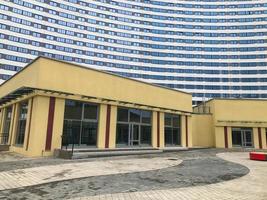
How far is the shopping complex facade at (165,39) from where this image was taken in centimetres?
7119

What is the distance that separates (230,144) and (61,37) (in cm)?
6079

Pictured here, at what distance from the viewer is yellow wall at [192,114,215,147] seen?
103 ft

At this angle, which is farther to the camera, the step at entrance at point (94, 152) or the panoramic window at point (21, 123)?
the panoramic window at point (21, 123)

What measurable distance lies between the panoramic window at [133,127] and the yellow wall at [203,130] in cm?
1137

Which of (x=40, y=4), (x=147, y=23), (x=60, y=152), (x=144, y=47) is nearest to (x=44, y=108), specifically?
(x=60, y=152)

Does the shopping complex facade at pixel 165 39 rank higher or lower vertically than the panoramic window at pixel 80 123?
higher

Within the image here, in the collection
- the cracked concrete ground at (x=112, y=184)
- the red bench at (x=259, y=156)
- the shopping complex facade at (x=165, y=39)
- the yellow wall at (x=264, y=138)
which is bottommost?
the cracked concrete ground at (x=112, y=184)

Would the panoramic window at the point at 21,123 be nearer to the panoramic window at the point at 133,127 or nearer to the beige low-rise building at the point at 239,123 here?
the panoramic window at the point at 133,127

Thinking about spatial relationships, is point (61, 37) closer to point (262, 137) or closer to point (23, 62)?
point (23, 62)

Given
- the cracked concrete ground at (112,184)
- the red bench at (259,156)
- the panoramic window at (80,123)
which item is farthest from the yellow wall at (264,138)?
the panoramic window at (80,123)

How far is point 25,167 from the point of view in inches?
421

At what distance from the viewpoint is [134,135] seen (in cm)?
2123

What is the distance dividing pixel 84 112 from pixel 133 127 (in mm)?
5379

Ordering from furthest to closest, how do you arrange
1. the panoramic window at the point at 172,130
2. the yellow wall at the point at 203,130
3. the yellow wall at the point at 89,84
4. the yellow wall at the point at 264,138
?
1. the yellow wall at the point at 203,130
2. the yellow wall at the point at 264,138
3. the panoramic window at the point at 172,130
4. the yellow wall at the point at 89,84
